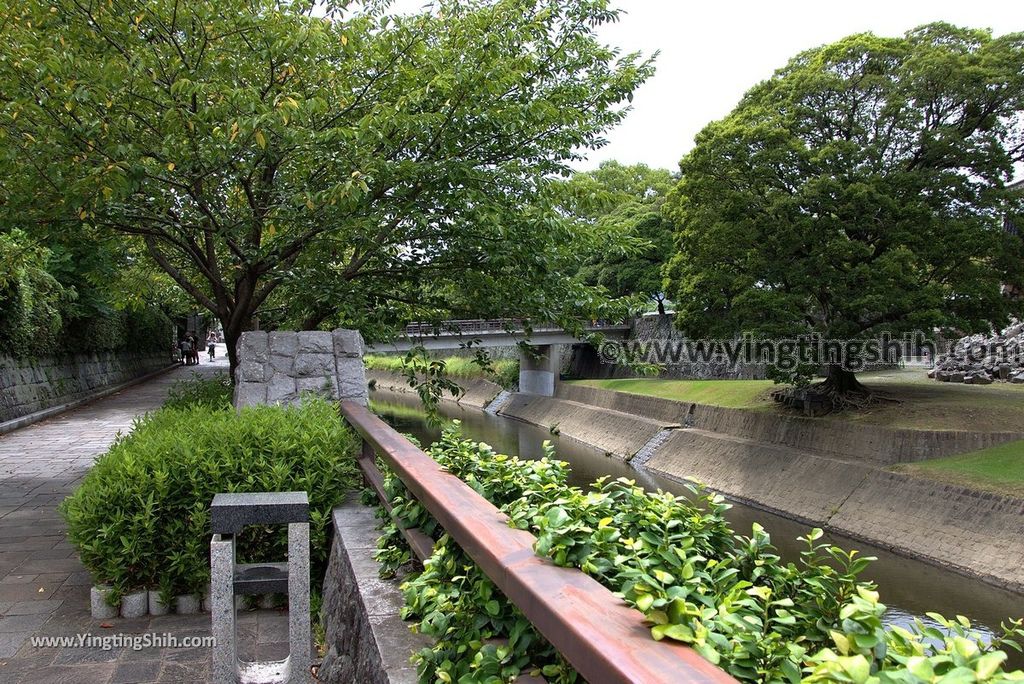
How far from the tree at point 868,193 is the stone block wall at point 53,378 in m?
15.9

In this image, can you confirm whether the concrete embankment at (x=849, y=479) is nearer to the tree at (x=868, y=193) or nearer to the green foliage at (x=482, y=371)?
the tree at (x=868, y=193)

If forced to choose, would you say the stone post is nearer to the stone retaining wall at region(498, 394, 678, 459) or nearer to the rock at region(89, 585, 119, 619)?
the rock at region(89, 585, 119, 619)

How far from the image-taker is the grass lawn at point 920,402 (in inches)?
628

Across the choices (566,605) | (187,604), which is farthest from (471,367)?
(566,605)

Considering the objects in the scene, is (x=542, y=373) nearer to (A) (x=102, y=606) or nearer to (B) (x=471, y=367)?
(B) (x=471, y=367)

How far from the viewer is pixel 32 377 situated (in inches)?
694

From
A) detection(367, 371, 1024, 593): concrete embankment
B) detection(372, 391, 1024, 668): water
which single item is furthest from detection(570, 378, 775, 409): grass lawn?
detection(372, 391, 1024, 668): water

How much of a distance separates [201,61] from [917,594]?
477 inches

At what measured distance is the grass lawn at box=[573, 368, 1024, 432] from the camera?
16.0 m

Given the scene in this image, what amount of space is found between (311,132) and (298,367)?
208cm

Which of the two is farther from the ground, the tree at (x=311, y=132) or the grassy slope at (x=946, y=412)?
the tree at (x=311, y=132)

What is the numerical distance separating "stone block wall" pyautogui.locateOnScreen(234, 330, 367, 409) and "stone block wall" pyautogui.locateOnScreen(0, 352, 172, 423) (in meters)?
11.5

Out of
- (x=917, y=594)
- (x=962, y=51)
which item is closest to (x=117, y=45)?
(x=917, y=594)

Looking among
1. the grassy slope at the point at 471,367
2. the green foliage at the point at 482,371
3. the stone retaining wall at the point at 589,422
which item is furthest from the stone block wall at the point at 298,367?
the grassy slope at the point at 471,367
